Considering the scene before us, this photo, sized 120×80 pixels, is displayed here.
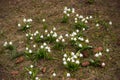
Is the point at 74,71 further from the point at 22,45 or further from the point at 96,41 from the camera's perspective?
the point at 22,45

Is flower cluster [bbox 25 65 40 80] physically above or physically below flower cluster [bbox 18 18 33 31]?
below

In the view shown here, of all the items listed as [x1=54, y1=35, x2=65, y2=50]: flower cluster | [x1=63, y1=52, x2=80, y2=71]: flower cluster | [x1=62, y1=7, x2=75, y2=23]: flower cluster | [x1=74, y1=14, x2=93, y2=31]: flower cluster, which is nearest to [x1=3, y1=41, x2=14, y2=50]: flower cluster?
[x1=54, y1=35, x2=65, y2=50]: flower cluster

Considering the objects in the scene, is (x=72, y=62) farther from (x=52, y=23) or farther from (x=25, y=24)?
(x=25, y=24)

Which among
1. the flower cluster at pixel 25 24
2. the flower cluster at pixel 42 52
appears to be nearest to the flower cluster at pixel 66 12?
the flower cluster at pixel 25 24

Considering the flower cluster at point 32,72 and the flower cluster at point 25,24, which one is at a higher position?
the flower cluster at point 25,24

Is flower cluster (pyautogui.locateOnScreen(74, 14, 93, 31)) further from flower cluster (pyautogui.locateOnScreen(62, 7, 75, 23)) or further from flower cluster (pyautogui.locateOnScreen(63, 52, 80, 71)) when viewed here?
flower cluster (pyautogui.locateOnScreen(63, 52, 80, 71))

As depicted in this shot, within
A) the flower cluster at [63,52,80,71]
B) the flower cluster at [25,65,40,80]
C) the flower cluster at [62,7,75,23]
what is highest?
the flower cluster at [62,7,75,23]

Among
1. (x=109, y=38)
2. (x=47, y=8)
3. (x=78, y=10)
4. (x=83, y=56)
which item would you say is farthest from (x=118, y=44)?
(x=47, y=8)

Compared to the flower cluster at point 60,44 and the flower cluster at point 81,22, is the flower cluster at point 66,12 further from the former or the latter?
the flower cluster at point 60,44
